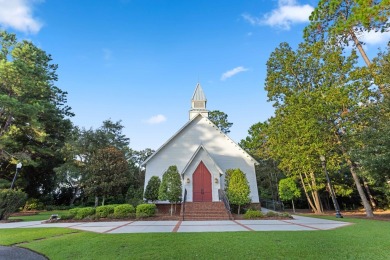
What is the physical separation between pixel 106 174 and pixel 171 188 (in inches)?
307

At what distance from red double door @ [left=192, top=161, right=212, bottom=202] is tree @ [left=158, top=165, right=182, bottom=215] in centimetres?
138

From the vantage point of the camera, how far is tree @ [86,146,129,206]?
19.7 m

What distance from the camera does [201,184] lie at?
17.2 m

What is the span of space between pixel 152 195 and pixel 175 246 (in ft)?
38.0

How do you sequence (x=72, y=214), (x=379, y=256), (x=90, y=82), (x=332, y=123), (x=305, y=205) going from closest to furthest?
1. (x=379, y=256)
2. (x=72, y=214)
3. (x=90, y=82)
4. (x=332, y=123)
5. (x=305, y=205)

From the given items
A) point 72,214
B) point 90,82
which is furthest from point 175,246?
point 90,82

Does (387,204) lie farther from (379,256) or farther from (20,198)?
(20,198)

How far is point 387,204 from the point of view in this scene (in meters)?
24.4

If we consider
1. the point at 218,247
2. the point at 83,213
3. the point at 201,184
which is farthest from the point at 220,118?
the point at 218,247

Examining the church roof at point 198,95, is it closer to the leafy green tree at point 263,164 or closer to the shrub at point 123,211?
the leafy green tree at point 263,164

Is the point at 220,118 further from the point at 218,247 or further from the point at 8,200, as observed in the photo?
the point at 218,247

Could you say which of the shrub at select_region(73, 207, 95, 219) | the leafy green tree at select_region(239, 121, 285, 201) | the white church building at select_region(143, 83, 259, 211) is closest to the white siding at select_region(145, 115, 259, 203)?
the white church building at select_region(143, 83, 259, 211)

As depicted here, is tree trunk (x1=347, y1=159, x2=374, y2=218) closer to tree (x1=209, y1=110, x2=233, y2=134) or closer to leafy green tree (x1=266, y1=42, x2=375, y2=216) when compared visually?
leafy green tree (x1=266, y1=42, x2=375, y2=216)

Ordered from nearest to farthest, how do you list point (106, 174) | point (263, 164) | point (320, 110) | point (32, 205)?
point (320, 110) < point (106, 174) < point (32, 205) < point (263, 164)
